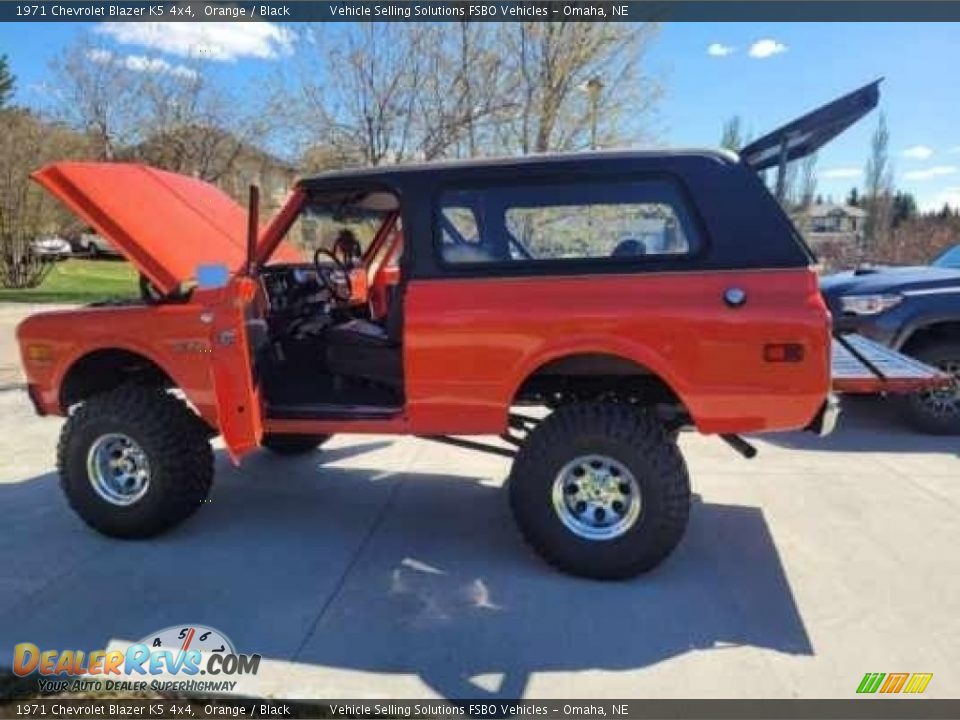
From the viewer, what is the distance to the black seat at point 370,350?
3975 mm

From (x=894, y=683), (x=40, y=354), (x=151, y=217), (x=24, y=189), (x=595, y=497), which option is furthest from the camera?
(x=24, y=189)

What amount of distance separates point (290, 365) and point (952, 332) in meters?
5.17

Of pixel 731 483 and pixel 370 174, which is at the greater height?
pixel 370 174

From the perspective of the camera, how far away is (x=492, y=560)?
12.5 ft

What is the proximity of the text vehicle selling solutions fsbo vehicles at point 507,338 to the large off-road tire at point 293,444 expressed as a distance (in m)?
1.20

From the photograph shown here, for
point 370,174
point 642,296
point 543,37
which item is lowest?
point 642,296

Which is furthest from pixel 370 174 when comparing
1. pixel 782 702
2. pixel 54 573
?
pixel 782 702

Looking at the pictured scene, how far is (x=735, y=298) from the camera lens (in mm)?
3279

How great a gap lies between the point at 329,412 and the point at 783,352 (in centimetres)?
228

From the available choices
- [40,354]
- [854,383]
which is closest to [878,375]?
[854,383]

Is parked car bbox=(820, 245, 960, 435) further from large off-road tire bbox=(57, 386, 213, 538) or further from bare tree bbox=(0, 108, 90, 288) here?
bare tree bbox=(0, 108, 90, 288)

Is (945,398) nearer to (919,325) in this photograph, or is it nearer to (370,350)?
(919,325)

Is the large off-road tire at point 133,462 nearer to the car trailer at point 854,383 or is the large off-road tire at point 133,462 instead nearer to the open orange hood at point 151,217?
the open orange hood at point 151,217

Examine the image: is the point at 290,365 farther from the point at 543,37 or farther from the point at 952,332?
the point at 543,37
